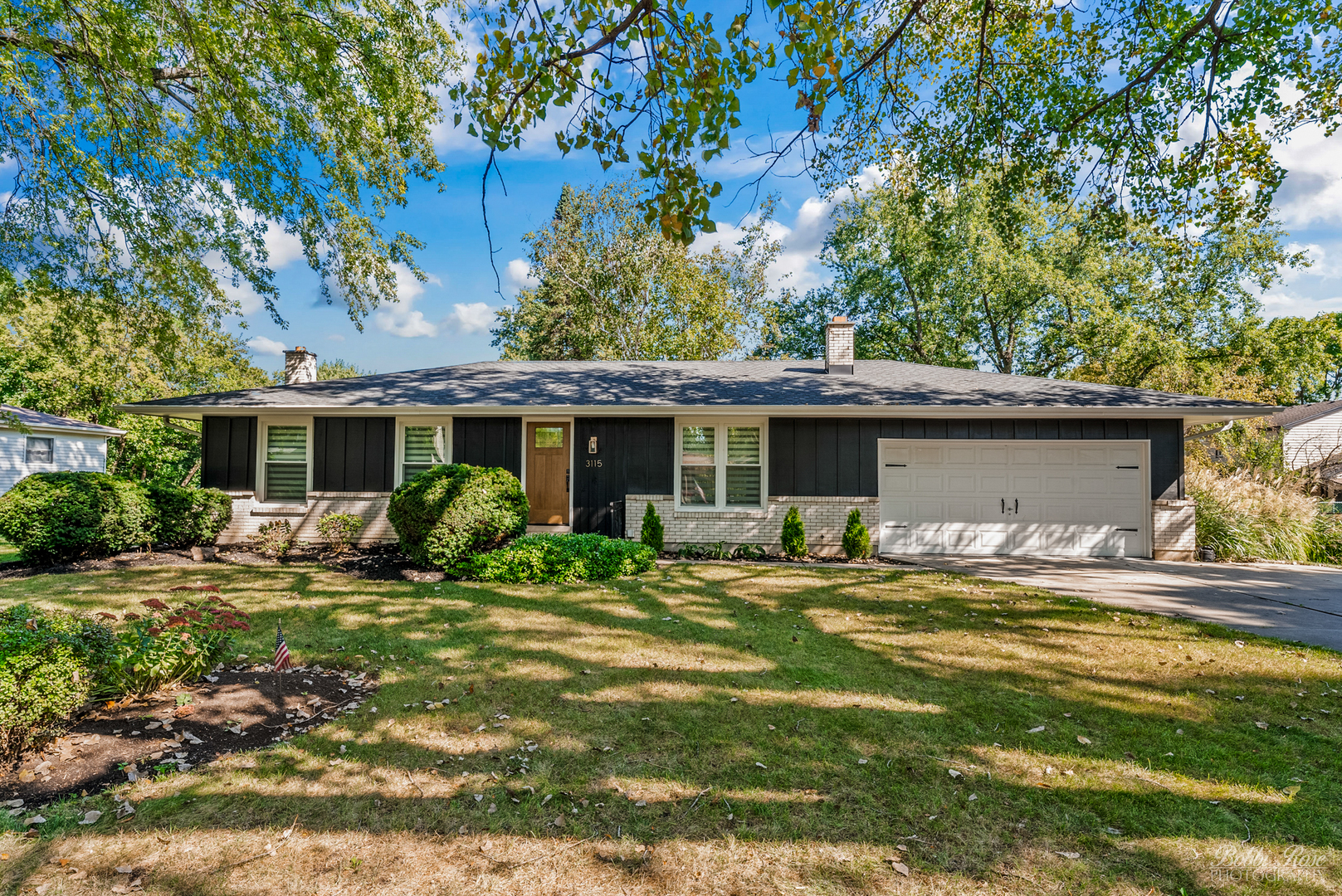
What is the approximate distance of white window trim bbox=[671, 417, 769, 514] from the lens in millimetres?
10156

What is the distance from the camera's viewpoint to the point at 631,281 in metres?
20.7

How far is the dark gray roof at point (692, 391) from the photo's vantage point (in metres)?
9.79

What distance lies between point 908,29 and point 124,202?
28.8 feet

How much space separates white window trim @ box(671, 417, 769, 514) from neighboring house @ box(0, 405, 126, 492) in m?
16.7

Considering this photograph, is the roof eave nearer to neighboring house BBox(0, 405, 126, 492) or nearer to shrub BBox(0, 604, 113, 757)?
shrub BBox(0, 604, 113, 757)

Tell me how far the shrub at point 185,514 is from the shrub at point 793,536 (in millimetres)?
9709

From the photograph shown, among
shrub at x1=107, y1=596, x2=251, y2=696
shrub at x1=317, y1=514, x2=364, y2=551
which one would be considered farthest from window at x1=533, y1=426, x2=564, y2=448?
shrub at x1=107, y1=596, x2=251, y2=696

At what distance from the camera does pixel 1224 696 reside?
406cm

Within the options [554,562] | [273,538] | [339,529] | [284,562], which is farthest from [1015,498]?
[273,538]

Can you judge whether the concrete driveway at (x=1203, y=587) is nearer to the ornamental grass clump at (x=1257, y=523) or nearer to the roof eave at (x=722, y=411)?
the ornamental grass clump at (x=1257, y=523)

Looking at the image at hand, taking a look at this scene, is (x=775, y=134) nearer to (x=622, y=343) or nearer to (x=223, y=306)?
(x=223, y=306)

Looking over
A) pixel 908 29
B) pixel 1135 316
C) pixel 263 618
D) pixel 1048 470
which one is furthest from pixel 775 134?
pixel 1135 316

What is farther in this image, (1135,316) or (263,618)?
(1135,316)

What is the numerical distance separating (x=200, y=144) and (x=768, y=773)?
371 inches
